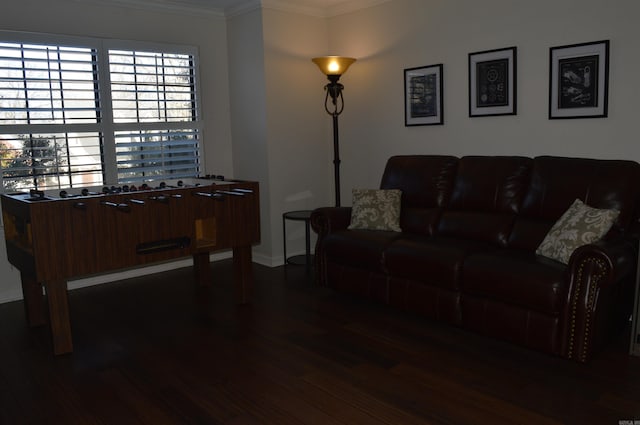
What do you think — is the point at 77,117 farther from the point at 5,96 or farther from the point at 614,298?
the point at 614,298

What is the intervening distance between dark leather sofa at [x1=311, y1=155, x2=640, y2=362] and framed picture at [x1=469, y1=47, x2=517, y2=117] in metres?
0.44

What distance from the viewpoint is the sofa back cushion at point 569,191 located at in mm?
3203

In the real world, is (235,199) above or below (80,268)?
above

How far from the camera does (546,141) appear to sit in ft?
12.7

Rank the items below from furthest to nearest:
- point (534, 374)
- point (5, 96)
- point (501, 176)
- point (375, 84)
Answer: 1. point (375, 84)
2. point (5, 96)
3. point (501, 176)
4. point (534, 374)

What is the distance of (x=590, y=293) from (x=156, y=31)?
4.09 meters

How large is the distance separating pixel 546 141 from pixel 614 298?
136 cm

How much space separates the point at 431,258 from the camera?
3.35 metres

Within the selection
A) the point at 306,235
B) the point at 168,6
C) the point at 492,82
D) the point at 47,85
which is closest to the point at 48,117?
the point at 47,85

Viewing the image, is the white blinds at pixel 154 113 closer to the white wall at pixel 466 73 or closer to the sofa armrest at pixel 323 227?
the white wall at pixel 466 73

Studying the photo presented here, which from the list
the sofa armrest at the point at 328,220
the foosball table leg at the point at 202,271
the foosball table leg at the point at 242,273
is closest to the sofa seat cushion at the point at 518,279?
the sofa armrest at the point at 328,220

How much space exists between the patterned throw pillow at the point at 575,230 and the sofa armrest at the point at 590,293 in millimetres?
124

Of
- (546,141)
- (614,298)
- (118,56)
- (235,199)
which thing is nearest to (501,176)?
(546,141)

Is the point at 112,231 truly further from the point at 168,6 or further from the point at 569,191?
the point at 569,191
